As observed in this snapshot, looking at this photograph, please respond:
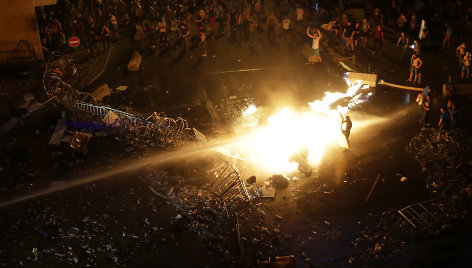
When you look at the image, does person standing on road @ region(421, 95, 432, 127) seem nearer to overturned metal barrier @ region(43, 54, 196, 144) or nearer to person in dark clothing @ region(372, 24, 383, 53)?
person in dark clothing @ region(372, 24, 383, 53)

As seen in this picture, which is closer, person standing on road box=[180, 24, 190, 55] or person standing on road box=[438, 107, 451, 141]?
person standing on road box=[438, 107, 451, 141]

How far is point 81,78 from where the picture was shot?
17781mm

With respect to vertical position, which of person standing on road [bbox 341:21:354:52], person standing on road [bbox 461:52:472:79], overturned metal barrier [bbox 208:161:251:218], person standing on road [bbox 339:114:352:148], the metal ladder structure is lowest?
the metal ladder structure

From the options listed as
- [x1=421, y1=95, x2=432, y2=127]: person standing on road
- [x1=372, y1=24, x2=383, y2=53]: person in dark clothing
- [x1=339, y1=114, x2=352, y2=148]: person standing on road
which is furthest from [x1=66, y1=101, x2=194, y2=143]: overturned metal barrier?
[x1=372, y1=24, x2=383, y2=53]: person in dark clothing

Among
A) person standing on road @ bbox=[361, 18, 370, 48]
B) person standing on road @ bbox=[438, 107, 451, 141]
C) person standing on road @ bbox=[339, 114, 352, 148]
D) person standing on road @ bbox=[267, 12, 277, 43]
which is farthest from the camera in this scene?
person standing on road @ bbox=[267, 12, 277, 43]


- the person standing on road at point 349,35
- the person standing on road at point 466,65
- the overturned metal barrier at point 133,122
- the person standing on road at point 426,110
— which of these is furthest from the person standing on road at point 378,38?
the overturned metal barrier at point 133,122

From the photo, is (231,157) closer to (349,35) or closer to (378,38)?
(349,35)

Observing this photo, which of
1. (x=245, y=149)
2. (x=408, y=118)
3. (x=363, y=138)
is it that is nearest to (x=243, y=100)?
(x=245, y=149)

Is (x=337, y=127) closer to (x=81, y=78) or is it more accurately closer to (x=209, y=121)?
(x=209, y=121)

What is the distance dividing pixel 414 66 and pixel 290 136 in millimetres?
6768

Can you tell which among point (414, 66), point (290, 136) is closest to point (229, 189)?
point (290, 136)

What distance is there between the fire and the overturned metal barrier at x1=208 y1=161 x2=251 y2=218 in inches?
46.8

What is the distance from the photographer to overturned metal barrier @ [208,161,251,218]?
36.0 feet

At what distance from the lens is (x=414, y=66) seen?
1698 centimetres
